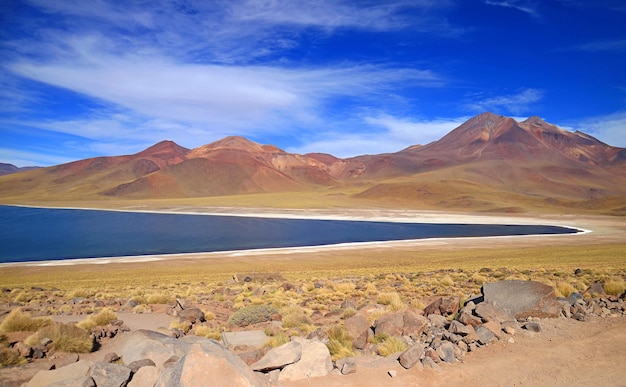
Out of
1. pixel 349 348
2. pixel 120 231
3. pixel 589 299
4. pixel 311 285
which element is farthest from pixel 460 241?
pixel 120 231

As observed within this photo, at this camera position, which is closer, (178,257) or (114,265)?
(114,265)

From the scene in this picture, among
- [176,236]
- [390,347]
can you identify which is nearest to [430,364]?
[390,347]

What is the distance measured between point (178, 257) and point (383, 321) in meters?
29.9

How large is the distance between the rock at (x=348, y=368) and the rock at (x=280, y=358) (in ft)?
2.37

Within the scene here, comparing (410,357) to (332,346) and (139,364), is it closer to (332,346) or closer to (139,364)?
(332,346)

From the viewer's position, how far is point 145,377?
18.6 ft

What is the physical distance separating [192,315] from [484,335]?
7031 mm

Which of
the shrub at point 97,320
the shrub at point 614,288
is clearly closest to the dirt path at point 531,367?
the shrub at point 614,288

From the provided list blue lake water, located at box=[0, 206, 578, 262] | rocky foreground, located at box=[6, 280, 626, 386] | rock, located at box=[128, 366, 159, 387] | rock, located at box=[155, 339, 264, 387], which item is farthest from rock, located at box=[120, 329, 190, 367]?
blue lake water, located at box=[0, 206, 578, 262]

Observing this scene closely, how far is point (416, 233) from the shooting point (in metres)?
55.9

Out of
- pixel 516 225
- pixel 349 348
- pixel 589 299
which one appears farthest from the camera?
pixel 516 225

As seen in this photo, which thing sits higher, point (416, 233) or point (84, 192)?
point (84, 192)

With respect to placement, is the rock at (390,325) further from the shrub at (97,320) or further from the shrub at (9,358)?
the shrub at (97,320)

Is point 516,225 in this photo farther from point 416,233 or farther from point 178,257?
point 178,257
